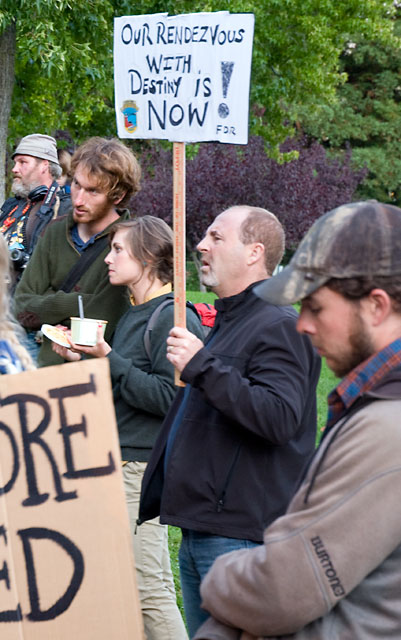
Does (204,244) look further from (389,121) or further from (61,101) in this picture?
(389,121)

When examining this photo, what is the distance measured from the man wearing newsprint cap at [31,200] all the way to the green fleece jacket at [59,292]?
3.02ft

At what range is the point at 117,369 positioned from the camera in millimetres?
3574

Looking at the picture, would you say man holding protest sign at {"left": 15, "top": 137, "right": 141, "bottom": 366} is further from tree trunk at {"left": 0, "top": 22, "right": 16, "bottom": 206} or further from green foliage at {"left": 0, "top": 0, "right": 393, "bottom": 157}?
tree trunk at {"left": 0, "top": 22, "right": 16, "bottom": 206}

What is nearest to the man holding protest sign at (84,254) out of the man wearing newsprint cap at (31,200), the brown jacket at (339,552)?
the man wearing newsprint cap at (31,200)

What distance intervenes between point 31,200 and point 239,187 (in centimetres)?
Result: 2059

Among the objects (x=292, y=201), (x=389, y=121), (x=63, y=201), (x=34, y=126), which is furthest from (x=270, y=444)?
(x=389, y=121)

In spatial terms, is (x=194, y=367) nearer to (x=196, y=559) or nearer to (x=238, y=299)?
(x=238, y=299)

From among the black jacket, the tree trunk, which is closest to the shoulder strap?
the black jacket

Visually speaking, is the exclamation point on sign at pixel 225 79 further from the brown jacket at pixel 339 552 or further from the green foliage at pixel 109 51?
the green foliage at pixel 109 51

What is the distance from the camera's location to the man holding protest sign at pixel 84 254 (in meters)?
4.17

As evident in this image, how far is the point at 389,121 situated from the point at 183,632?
122ft

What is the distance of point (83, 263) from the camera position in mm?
4230

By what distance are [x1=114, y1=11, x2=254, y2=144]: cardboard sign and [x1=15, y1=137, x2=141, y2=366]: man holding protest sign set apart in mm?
985

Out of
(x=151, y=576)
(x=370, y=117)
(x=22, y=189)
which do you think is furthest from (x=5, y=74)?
(x=370, y=117)
